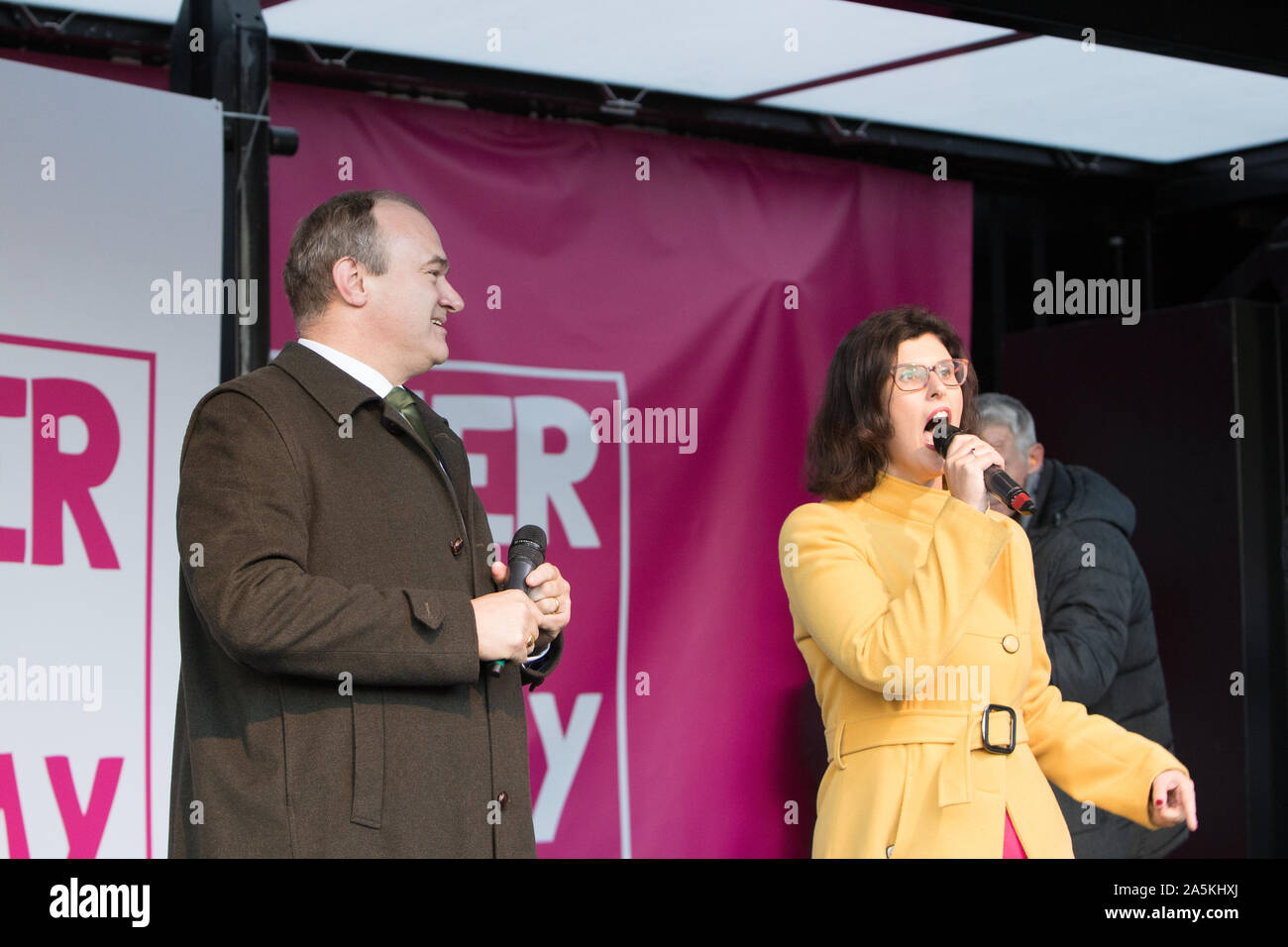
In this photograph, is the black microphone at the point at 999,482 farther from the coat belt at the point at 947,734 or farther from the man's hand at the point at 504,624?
the man's hand at the point at 504,624

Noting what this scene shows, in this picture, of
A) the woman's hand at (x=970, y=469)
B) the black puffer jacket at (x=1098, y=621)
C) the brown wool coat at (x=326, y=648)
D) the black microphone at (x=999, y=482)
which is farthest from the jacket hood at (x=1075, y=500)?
the brown wool coat at (x=326, y=648)

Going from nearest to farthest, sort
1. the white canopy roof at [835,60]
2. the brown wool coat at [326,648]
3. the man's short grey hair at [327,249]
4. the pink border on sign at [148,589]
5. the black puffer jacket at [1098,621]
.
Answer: the brown wool coat at [326,648] < the man's short grey hair at [327,249] < the pink border on sign at [148,589] < the white canopy roof at [835,60] < the black puffer jacket at [1098,621]

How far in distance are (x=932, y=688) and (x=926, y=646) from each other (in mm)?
130

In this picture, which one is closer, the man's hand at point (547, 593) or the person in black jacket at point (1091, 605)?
the man's hand at point (547, 593)

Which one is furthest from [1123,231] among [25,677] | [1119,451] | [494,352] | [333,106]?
[25,677]

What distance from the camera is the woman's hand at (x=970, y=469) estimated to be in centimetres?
260

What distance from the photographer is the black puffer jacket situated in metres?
4.20

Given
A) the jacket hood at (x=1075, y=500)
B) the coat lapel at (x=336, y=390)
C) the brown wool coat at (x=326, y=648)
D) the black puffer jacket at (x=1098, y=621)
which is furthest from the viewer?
the jacket hood at (x=1075, y=500)

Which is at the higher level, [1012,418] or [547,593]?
[1012,418]

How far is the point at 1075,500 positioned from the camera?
4.46 metres

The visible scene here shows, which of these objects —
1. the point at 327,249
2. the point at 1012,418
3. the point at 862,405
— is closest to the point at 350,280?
the point at 327,249

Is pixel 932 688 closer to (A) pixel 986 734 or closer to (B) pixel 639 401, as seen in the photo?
(A) pixel 986 734
